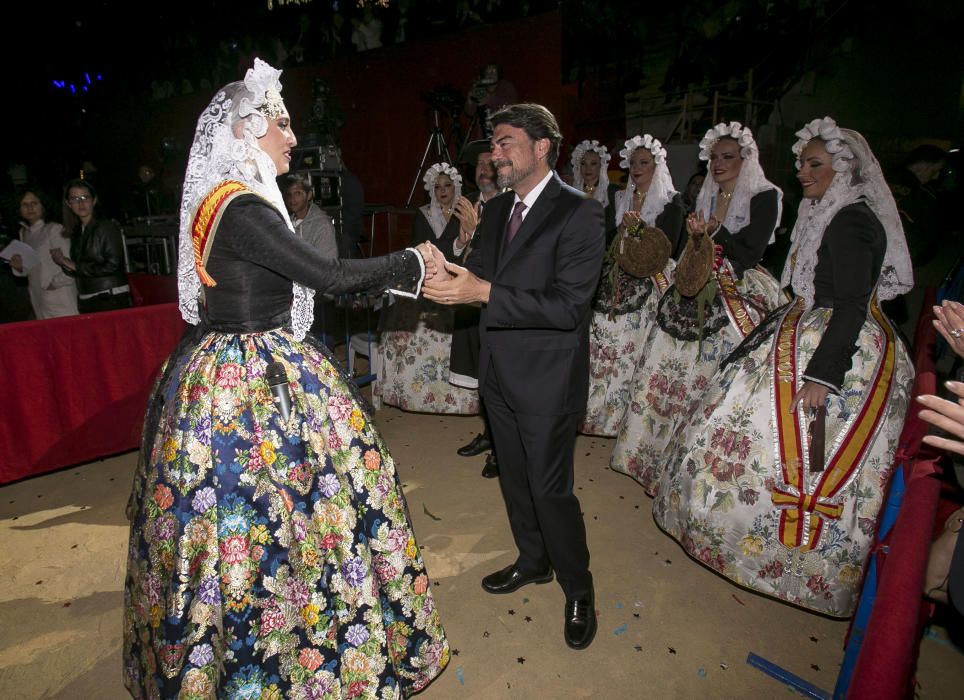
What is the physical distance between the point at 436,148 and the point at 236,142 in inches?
243

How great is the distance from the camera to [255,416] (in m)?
1.73

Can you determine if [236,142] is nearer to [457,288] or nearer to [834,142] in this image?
[457,288]

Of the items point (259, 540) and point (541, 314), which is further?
point (541, 314)

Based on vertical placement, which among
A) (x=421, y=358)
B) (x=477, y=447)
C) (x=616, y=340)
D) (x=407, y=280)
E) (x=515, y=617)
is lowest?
(x=515, y=617)

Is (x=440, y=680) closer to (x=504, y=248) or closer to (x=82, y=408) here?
(x=504, y=248)

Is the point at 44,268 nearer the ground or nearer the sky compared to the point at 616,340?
nearer the sky

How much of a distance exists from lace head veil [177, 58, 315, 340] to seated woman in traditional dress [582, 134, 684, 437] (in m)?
2.61

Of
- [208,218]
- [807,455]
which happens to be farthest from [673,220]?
[208,218]

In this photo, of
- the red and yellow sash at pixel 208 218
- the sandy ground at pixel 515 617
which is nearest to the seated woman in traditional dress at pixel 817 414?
the sandy ground at pixel 515 617

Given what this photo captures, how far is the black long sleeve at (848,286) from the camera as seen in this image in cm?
229

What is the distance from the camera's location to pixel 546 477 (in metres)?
2.21

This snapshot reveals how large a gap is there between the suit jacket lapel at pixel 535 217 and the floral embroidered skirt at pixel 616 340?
189 cm

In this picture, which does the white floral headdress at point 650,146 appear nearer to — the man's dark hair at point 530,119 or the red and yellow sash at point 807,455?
the red and yellow sash at point 807,455

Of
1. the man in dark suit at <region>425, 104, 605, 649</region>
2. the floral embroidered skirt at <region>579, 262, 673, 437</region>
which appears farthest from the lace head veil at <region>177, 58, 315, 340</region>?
the floral embroidered skirt at <region>579, 262, 673, 437</region>
